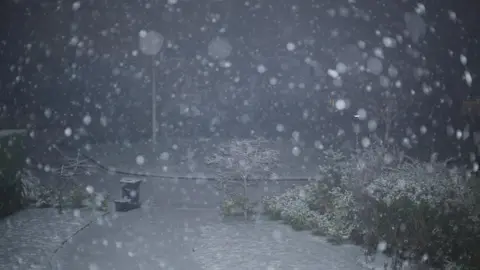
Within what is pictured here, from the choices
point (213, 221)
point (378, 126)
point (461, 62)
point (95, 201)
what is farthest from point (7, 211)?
point (461, 62)

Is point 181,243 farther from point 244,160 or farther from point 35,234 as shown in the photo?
point 244,160

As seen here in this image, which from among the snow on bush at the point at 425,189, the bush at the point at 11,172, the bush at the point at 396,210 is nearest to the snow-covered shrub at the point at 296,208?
the bush at the point at 396,210

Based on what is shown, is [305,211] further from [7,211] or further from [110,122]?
[110,122]

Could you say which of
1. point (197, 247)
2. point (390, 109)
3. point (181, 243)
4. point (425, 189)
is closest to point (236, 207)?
point (181, 243)

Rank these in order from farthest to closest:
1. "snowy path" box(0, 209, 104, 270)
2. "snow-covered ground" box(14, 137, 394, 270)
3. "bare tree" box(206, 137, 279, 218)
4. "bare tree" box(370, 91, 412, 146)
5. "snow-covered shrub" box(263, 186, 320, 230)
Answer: "bare tree" box(370, 91, 412, 146)
"bare tree" box(206, 137, 279, 218)
"snow-covered shrub" box(263, 186, 320, 230)
"snowy path" box(0, 209, 104, 270)
"snow-covered ground" box(14, 137, 394, 270)

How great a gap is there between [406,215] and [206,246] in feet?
13.5

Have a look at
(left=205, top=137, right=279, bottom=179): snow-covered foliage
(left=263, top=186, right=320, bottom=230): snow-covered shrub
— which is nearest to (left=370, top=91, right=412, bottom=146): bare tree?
(left=205, top=137, right=279, bottom=179): snow-covered foliage

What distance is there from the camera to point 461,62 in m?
24.7

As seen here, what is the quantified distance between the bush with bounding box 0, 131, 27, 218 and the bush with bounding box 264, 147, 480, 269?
7.01 metres

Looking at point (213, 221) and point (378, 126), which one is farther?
point (378, 126)

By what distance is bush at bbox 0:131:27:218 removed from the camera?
11.3 meters

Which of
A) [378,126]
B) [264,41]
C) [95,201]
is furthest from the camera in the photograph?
[264,41]

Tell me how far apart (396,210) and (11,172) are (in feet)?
32.8

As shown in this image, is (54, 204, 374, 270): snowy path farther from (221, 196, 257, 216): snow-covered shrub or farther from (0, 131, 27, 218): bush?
(0, 131, 27, 218): bush
